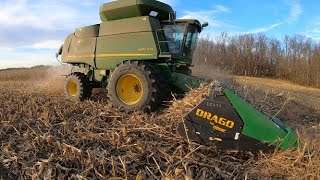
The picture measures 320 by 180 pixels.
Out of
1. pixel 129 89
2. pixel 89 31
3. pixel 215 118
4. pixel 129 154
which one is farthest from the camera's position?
pixel 89 31

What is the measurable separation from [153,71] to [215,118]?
2.40 metres

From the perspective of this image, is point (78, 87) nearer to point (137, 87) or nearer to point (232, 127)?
point (137, 87)

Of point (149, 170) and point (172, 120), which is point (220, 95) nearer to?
point (172, 120)

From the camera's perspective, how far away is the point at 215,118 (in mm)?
4539

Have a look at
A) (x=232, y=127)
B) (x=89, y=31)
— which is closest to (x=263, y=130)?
(x=232, y=127)

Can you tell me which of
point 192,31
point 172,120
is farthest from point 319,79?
point 172,120

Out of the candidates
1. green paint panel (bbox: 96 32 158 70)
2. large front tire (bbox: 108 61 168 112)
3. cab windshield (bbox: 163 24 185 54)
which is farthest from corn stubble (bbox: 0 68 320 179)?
cab windshield (bbox: 163 24 185 54)

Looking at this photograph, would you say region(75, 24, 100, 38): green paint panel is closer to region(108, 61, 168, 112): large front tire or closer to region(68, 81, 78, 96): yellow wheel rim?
region(68, 81, 78, 96): yellow wheel rim

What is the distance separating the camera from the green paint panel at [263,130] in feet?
14.3

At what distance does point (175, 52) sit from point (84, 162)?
413 cm

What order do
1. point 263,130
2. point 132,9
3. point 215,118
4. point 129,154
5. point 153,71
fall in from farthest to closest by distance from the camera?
point 132,9
point 153,71
point 215,118
point 263,130
point 129,154

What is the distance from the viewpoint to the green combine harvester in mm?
4461

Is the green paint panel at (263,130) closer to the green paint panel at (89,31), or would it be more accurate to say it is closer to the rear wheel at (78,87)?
the rear wheel at (78,87)

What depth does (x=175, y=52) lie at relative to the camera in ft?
25.1
